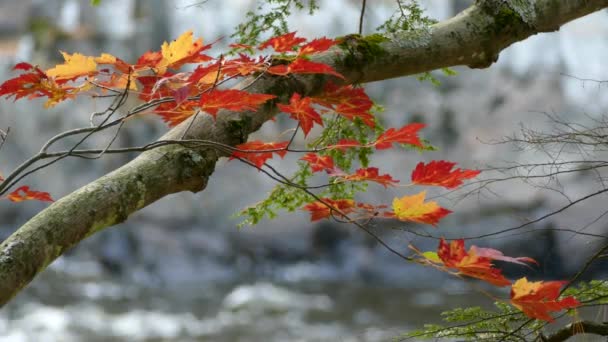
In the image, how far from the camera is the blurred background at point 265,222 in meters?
2.77

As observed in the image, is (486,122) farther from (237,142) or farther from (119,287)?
(237,142)

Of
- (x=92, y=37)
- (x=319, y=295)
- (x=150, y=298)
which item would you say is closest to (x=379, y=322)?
(x=319, y=295)

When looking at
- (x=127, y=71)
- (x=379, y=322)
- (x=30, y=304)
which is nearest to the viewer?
(x=127, y=71)

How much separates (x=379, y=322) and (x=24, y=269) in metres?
2.28

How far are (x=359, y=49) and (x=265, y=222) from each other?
301 centimetres

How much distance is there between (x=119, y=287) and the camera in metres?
3.27

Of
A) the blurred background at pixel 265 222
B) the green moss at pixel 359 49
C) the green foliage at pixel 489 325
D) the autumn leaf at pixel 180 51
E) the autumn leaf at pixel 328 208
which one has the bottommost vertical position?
the green foliage at pixel 489 325

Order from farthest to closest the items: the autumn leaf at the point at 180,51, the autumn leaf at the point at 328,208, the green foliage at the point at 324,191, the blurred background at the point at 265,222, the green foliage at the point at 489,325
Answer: the blurred background at the point at 265,222, the green foliage at the point at 324,191, the green foliage at the point at 489,325, the autumn leaf at the point at 328,208, the autumn leaf at the point at 180,51

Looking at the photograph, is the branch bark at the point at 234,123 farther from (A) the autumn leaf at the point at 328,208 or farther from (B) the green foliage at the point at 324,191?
(B) the green foliage at the point at 324,191

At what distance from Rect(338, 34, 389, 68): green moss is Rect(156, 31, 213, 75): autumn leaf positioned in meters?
0.24

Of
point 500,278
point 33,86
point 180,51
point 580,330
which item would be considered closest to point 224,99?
point 180,51

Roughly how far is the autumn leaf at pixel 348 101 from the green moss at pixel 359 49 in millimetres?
58

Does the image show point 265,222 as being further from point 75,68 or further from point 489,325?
point 75,68

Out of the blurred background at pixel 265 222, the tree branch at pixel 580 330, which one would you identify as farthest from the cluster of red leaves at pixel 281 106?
the blurred background at pixel 265 222
